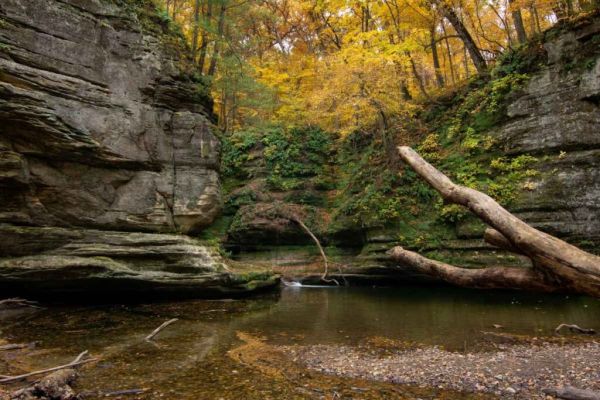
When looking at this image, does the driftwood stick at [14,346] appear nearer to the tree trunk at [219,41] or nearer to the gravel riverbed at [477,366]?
the gravel riverbed at [477,366]

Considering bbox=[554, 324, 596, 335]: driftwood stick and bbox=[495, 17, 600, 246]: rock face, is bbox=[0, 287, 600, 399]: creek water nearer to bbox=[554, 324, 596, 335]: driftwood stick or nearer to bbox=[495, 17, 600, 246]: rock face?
bbox=[554, 324, 596, 335]: driftwood stick

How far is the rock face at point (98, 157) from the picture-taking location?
39.0 feet

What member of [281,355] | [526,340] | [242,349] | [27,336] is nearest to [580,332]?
[526,340]


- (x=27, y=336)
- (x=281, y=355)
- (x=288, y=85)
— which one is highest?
(x=288, y=85)

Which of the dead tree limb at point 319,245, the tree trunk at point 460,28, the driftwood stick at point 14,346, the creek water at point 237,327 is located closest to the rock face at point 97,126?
the creek water at point 237,327

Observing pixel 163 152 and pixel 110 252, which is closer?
pixel 110 252

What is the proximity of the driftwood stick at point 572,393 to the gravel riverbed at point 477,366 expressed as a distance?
0.15 metres

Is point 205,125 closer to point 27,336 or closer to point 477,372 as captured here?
point 27,336

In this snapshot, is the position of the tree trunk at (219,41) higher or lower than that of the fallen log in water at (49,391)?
higher

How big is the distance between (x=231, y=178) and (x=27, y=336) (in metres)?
14.9

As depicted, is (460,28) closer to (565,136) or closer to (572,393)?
(565,136)

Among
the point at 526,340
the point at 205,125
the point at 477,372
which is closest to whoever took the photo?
the point at 477,372

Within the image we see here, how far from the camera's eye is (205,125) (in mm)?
17094

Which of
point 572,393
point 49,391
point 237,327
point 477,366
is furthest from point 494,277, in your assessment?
point 237,327
